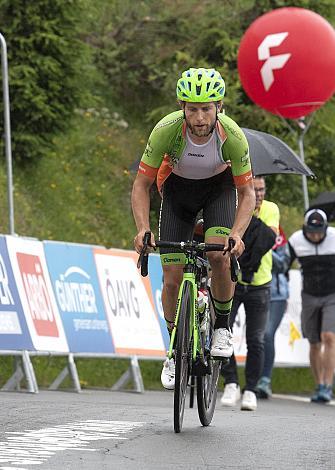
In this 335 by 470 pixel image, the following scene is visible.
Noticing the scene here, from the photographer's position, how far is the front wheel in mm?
7805

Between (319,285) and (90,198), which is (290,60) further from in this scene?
(90,198)

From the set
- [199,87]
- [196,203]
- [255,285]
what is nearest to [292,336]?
[255,285]

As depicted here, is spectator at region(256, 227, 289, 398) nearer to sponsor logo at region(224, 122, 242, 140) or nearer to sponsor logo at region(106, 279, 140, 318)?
sponsor logo at region(106, 279, 140, 318)

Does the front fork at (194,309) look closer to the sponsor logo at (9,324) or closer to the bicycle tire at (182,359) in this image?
the bicycle tire at (182,359)

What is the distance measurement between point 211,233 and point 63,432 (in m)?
1.69

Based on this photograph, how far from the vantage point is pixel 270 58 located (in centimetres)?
1620

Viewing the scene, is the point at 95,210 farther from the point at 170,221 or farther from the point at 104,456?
the point at 104,456

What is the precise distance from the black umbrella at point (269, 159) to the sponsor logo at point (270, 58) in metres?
3.44

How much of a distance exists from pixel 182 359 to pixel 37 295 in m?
5.02

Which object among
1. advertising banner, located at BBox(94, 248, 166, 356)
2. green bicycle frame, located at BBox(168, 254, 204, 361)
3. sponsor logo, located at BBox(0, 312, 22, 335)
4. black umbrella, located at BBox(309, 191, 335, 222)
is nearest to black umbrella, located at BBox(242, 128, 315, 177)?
advertising banner, located at BBox(94, 248, 166, 356)

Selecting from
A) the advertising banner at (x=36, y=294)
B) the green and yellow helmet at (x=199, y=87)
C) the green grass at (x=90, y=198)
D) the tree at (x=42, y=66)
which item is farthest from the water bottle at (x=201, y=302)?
the tree at (x=42, y=66)

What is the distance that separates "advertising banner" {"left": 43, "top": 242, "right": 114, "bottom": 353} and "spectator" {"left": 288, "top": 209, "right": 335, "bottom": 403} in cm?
256

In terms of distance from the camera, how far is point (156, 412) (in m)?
9.57

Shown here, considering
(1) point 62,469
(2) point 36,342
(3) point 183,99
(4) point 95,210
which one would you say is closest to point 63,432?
(1) point 62,469
